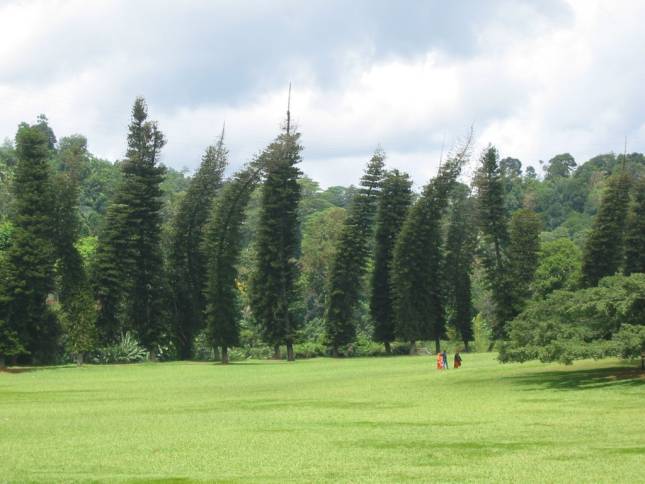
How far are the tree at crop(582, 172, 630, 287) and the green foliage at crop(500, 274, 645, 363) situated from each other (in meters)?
29.0

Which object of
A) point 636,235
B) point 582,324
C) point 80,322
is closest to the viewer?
point 582,324

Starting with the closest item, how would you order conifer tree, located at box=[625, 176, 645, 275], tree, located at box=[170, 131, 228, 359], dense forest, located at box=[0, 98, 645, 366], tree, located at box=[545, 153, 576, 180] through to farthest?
1. dense forest, located at box=[0, 98, 645, 366]
2. conifer tree, located at box=[625, 176, 645, 275]
3. tree, located at box=[170, 131, 228, 359]
4. tree, located at box=[545, 153, 576, 180]

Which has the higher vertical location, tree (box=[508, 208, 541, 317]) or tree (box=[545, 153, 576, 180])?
tree (box=[545, 153, 576, 180])

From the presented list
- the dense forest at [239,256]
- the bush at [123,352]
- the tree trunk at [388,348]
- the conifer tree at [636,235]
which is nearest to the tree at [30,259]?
the dense forest at [239,256]

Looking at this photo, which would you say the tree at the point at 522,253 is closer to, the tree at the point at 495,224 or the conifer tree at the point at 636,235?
the tree at the point at 495,224

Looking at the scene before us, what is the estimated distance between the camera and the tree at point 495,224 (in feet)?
207

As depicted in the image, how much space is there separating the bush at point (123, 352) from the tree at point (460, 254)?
23.3 m

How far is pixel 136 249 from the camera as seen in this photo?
59812mm

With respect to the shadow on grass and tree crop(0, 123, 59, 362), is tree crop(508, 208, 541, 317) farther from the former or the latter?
tree crop(0, 123, 59, 362)

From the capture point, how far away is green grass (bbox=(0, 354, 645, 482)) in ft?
49.0

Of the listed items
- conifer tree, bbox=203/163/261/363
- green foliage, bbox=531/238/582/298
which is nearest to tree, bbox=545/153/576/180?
green foliage, bbox=531/238/582/298

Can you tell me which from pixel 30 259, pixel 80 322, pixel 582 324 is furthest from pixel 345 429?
pixel 80 322

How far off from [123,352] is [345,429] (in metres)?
40.4

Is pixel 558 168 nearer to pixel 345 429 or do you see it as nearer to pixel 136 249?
pixel 136 249
